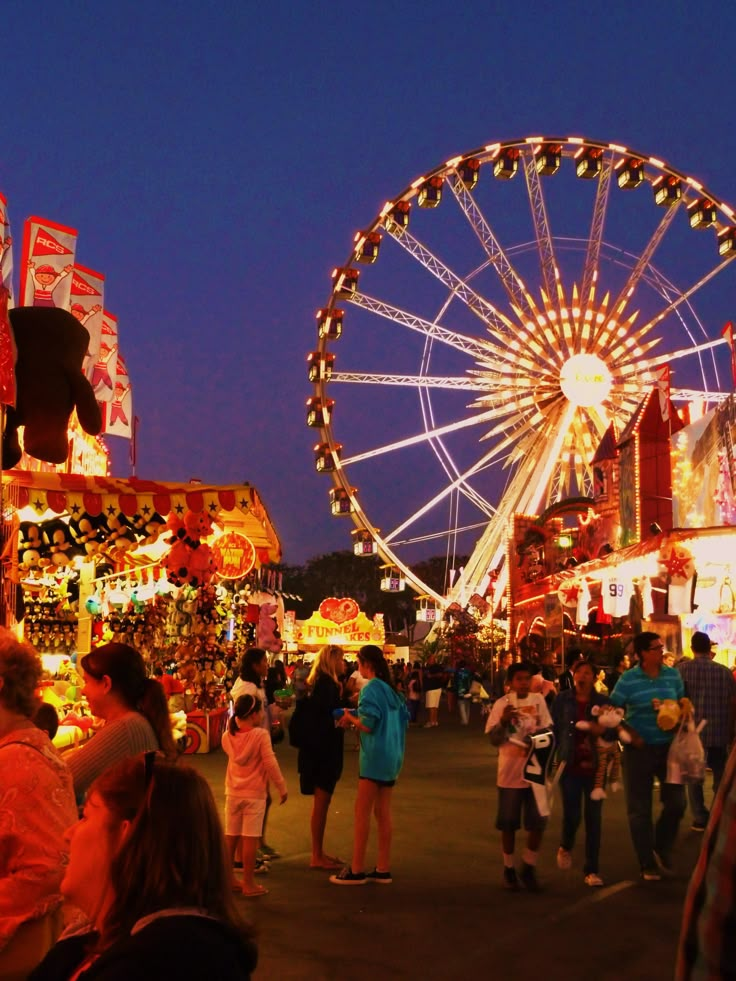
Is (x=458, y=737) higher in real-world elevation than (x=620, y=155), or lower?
lower

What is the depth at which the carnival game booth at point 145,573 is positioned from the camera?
9.81 metres

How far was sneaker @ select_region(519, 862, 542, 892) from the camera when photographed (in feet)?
23.4

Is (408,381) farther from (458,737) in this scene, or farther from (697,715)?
(697,715)

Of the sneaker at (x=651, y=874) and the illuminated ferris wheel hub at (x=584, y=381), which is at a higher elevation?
the illuminated ferris wheel hub at (x=584, y=381)

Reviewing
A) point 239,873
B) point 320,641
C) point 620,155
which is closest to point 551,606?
point 620,155

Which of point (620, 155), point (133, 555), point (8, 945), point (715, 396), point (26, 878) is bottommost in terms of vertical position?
point (8, 945)

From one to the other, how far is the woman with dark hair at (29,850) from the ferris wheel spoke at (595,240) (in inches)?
1004

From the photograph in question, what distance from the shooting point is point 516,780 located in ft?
24.0

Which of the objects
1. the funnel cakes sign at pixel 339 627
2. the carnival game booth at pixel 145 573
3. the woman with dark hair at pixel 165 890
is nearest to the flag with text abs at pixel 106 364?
the carnival game booth at pixel 145 573

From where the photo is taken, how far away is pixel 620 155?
27281mm

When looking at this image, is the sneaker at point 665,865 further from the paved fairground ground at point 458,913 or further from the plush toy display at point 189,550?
the plush toy display at point 189,550

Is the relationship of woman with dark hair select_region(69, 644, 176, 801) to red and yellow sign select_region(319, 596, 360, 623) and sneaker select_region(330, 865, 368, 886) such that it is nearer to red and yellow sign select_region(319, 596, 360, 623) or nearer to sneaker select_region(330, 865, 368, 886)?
sneaker select_region(330, 865, 368, 886)

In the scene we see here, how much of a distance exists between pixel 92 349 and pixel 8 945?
1114cm

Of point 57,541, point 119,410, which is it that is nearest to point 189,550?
point 57,541
